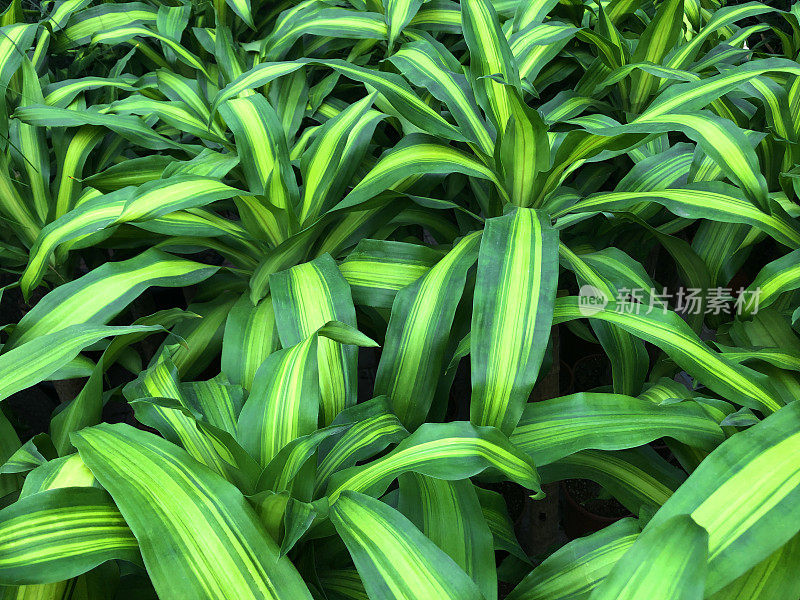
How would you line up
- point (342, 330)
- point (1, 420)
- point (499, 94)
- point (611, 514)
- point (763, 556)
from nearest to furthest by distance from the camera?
1. point (763, 556)
2. point (342, 330)
3. point (1, 420)
4. point (499, 94)
5. point (611, 514)

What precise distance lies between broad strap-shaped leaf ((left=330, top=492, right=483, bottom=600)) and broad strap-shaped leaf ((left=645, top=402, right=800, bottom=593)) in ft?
A: 0.54

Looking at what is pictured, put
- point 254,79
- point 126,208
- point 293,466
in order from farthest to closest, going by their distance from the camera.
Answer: point 254,79, point 126,208, point 293,466

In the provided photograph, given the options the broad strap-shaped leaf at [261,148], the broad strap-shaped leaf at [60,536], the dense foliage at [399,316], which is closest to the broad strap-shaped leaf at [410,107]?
the dense foliage at [399,316]

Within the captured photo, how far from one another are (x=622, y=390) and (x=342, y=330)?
1.26ft

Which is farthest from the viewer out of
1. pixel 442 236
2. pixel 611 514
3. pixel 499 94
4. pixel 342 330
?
pixel 611 514

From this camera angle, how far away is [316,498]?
0.62m

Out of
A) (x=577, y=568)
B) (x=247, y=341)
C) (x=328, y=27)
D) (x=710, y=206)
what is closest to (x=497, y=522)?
(x=577, y=568)

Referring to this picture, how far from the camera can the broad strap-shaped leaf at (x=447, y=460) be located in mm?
556

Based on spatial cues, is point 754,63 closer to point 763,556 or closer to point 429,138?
point 429,138

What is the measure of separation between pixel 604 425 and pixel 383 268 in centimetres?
34

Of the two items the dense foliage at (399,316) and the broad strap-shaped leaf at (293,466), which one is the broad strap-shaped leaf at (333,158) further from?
the broad strap-shaped leaf at (293,466)

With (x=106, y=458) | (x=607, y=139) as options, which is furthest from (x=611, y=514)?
(x=106, y=458)

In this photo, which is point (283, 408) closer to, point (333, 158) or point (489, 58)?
point (333, 158)

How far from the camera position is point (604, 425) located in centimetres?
62
